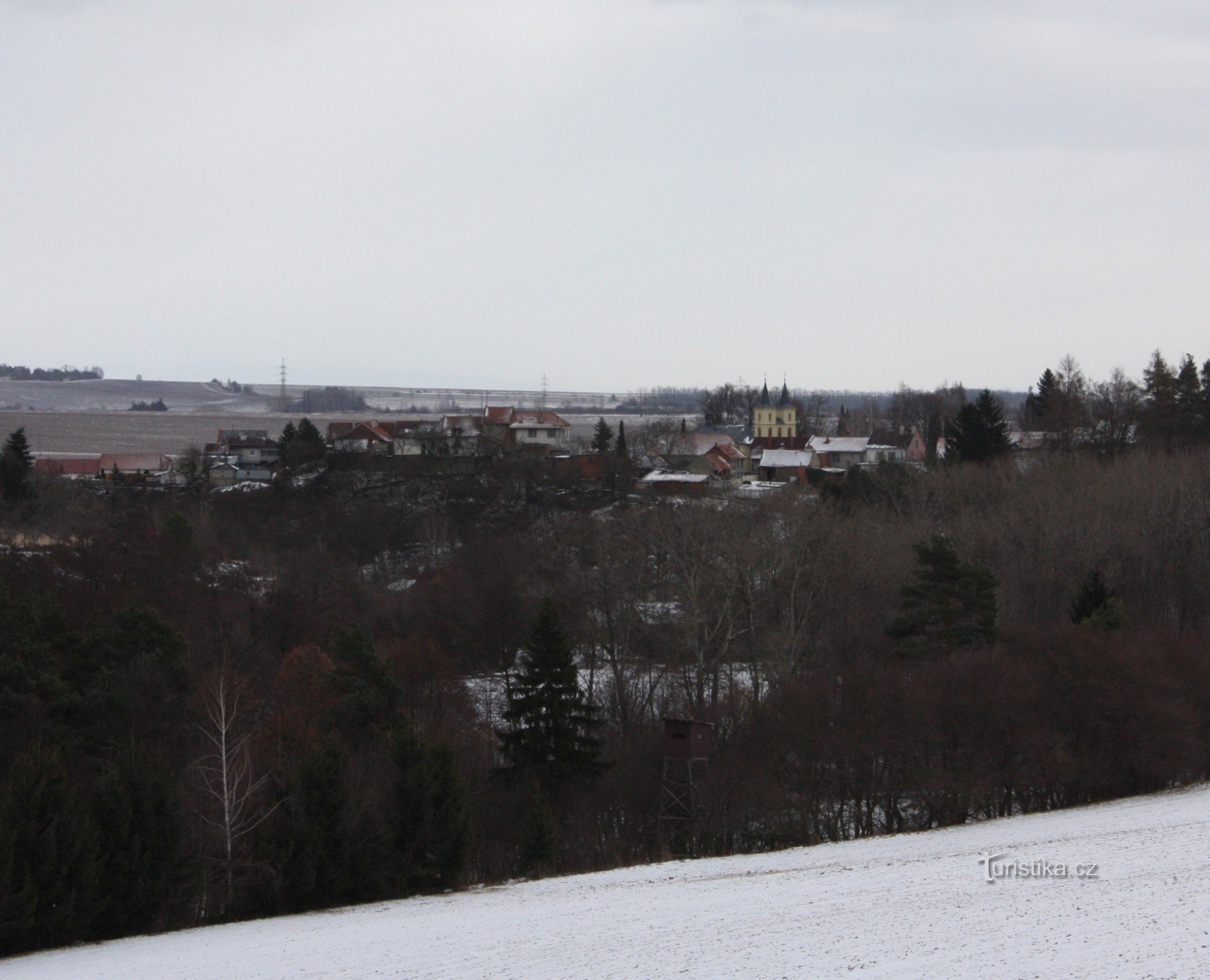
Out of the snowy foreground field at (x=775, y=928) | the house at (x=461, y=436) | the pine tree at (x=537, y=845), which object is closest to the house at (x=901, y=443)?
the house at (x=461, y=436)

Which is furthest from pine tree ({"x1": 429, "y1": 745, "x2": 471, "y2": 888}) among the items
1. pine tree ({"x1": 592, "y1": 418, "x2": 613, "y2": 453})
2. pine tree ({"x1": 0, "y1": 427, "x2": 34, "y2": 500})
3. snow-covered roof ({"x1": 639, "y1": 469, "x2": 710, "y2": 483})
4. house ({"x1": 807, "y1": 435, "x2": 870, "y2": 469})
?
house ({"x1": 807, "y1": 435, "x2": 870, "y2": 469})

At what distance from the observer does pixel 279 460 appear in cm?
8538

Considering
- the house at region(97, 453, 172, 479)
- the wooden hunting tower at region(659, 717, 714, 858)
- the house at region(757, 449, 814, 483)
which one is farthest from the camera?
the house at region(757, 449, 814, 483)

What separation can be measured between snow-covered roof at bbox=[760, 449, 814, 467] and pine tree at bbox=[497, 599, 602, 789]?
6866 cm

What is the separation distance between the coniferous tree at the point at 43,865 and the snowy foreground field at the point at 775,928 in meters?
0.51

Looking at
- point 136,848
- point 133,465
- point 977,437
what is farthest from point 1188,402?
point 133,465

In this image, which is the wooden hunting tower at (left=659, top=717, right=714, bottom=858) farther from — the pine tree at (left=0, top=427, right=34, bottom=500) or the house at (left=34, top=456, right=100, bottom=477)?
the house at (left=34, top=456, right=100, bottom=477)

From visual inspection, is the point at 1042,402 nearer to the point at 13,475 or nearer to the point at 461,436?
the point at 461,436

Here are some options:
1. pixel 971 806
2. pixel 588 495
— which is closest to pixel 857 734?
pixel 971 806

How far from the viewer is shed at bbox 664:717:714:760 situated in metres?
26.0

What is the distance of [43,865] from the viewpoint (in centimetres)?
1730

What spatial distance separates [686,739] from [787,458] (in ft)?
A: 235

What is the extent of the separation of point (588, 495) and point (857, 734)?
49826 mm

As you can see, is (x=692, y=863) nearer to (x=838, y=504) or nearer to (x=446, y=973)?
(x=446, y=973)
